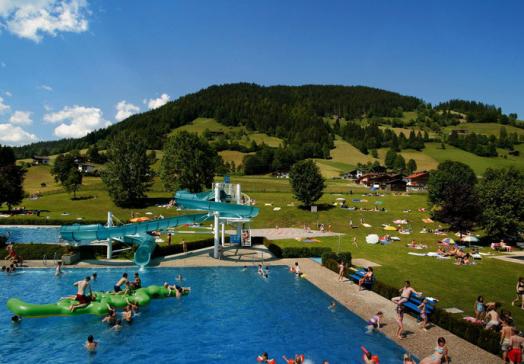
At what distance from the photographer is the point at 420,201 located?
73.9 metres

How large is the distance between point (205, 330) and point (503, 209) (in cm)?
3788

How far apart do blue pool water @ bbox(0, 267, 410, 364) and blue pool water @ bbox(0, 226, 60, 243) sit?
1739 centimetres

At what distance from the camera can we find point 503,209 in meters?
41.9

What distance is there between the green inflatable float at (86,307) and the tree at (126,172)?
1866 inches

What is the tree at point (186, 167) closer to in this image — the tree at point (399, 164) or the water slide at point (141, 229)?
the water slide at point (141, 229)

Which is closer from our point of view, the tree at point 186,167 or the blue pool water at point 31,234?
the blue pool water at point 31,234

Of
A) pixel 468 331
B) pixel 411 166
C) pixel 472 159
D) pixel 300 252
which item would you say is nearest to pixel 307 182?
pixel 300 252

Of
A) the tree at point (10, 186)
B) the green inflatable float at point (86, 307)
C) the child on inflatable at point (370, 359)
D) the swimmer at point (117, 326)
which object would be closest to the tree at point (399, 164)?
the tree at point (10, 186)

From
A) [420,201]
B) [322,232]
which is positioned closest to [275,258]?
[322,232]

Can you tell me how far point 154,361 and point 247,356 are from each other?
152 inches

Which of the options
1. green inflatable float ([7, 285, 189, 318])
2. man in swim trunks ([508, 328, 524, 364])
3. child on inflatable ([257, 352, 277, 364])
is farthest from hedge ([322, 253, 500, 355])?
green inflatable float ([7, 285, 189, 318])

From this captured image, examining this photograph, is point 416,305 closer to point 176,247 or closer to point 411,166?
point 176,247

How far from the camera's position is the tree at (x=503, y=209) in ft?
136

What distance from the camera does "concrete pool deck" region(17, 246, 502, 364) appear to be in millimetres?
15859
